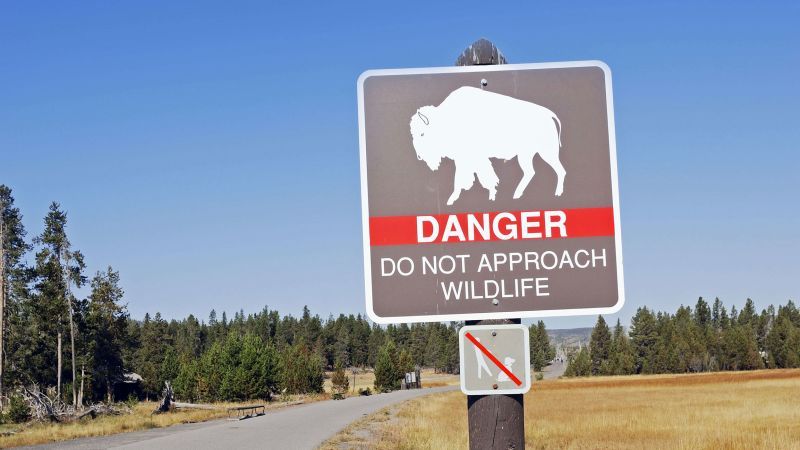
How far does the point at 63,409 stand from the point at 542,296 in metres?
36.5

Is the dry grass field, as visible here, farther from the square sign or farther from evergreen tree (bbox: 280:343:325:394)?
evergreen tree (bbox: 280:343:325:394)

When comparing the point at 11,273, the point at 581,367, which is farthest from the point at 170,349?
the point at 581,367

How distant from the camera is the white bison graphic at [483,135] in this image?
3.28m

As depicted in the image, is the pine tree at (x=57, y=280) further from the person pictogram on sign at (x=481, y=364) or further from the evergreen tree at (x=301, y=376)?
the person pictogram on sign at (x=481, y=364)

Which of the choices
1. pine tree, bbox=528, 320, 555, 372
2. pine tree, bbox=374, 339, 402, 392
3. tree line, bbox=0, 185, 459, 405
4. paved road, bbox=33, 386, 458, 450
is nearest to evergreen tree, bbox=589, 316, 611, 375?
pine tree, bbox=528, 320, 555, 372

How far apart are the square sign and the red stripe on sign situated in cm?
36

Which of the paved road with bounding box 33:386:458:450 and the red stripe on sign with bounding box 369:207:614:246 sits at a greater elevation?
the red stripe on sign with bounding box 369:207:614:246

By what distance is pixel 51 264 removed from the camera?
68.8 m

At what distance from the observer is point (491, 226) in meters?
3.24

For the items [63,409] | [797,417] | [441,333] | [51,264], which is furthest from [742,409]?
[441,333]

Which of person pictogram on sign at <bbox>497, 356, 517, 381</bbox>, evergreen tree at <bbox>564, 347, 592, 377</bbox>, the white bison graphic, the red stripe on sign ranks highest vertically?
the white bison graphic

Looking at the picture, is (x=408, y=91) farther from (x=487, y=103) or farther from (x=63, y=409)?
(x=63, y=409)

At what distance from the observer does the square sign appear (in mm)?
3230

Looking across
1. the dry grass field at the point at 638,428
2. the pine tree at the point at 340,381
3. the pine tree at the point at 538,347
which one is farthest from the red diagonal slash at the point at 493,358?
the pine tree at the point at 538,347
